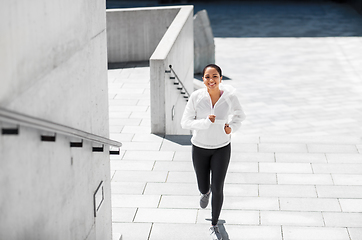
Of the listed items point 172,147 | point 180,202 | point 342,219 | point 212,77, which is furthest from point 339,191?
point 172,147

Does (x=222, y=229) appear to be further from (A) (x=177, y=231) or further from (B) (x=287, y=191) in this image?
(B) (x=287, y=191)

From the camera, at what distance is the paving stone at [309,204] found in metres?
6.53

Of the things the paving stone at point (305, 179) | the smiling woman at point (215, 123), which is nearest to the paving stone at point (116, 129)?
the paving stone at point (305, 179)

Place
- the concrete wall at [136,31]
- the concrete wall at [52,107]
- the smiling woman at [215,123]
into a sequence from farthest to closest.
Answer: the concrete wall at [136,31]
the smiling woman at [215,123]
the concrete wall at [52,107]

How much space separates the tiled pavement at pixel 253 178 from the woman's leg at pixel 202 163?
21.2 inches

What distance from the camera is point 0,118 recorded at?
8.76 ft

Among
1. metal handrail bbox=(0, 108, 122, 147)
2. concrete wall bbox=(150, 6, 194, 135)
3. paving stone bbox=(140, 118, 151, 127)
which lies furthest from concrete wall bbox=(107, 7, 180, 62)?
metal handrail bbox=(0, 108, 122, 147)

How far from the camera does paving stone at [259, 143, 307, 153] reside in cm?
870

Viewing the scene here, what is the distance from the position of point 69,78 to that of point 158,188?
3430 millimetres

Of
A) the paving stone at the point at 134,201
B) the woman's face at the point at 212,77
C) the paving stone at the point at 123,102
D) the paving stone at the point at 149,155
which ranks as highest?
the woman's face at the point at 212,77

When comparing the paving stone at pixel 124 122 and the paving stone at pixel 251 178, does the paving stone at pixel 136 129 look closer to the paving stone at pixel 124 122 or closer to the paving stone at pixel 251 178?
the paving stone at pixel 124 122

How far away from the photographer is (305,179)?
746cm

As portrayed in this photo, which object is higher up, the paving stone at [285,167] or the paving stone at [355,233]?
the paving stone at [355,233]

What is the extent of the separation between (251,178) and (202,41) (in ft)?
40.2
